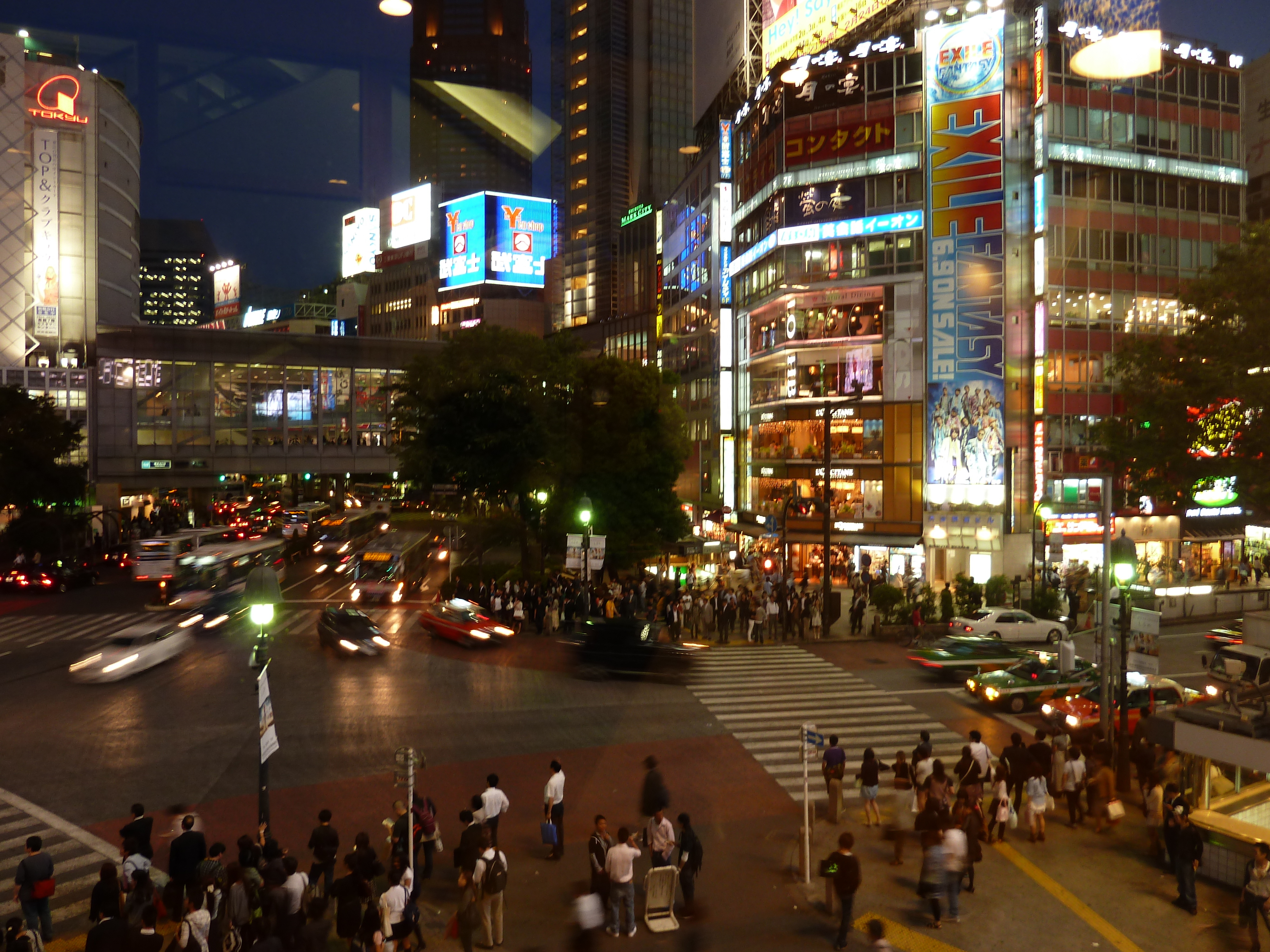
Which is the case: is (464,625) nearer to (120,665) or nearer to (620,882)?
(120,665)

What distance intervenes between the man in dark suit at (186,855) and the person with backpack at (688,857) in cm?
597

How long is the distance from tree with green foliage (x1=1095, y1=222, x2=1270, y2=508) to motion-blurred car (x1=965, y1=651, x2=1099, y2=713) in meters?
9.73

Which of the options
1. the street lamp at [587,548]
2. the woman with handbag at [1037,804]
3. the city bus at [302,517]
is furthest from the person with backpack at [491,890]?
the city bus at [302,517]

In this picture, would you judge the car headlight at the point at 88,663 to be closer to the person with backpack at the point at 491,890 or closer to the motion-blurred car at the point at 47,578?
the person with backpack at the point at 491,890

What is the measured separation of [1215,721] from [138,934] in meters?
13.6

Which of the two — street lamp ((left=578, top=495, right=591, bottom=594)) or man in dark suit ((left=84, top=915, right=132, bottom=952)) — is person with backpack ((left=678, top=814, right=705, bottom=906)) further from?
street lamp ((left=578, top=495, right=591, bottom=594))

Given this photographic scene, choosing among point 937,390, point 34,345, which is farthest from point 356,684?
point 34,345

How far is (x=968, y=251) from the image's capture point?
43344mm

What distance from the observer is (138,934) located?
9.24 meters

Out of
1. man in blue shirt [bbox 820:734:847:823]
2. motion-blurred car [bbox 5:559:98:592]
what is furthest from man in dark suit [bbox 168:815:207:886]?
motion-blurred car [bbox 5:559:98:592]

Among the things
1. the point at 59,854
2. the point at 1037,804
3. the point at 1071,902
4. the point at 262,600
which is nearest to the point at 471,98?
the point at 262,600

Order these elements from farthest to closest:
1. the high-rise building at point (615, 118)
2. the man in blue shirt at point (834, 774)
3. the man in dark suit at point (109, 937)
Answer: the high-rise building at point (615, 118) < the man in blue shirt at point (834, 774) < the man in dark suit at point (109, 937)

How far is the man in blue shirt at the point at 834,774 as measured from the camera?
1463cm

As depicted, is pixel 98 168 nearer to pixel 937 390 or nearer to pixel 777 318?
pixel 777 318
